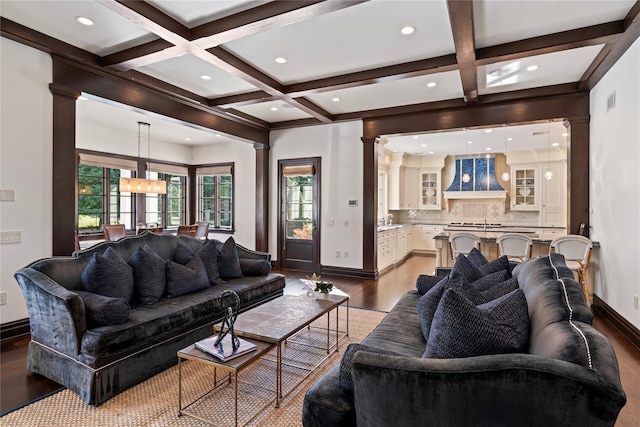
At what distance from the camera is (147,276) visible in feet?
10.2

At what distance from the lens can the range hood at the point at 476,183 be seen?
951 centimetres

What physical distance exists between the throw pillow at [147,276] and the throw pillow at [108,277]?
9 cm

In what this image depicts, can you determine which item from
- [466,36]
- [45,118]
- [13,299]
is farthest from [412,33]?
[13,299]

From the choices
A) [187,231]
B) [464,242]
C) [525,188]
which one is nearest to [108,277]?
[187,231]

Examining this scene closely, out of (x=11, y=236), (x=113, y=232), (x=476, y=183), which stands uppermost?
(x=476, y=183)

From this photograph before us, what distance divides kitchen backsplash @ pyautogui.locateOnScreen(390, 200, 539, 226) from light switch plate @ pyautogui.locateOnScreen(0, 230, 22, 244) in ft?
28.3

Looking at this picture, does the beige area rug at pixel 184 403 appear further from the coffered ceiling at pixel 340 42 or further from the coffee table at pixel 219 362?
the coffered ceiling at pixel 340 42

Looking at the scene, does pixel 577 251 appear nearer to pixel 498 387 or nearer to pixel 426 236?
pixel 498 387

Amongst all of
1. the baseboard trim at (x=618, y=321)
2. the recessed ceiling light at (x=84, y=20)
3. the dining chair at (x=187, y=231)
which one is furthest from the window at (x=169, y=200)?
the baseboard trim at (x=618, y=321)

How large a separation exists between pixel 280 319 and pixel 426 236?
7.95m

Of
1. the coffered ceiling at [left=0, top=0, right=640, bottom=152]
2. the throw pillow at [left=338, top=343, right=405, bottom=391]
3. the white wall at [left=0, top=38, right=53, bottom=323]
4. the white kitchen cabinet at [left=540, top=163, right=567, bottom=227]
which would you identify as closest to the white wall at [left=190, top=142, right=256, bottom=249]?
the coffered ceiling at [left=0, top=0, right=640, bottom=152]

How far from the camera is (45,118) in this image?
3637 millimetres

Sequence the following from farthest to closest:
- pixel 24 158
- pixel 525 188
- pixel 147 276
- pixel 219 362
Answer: pixel 525 188, pixel 24 158, pixel 147 276, pixel 219 362

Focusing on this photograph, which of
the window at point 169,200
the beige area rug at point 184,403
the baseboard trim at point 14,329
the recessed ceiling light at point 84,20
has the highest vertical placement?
the recessed ceiling light at point 84,20
